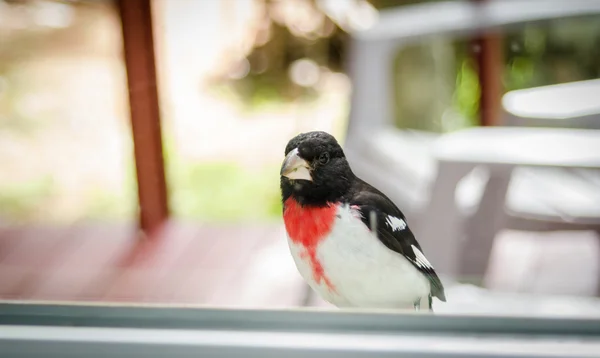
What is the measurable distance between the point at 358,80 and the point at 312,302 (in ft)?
2.93

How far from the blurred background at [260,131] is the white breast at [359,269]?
8 centimetres

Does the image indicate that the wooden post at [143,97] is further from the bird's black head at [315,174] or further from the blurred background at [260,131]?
the bird's black head at [315,174]

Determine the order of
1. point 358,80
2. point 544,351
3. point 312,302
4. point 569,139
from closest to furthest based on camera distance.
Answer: point 544,351, point 312,302, point 569,139, point 358,80

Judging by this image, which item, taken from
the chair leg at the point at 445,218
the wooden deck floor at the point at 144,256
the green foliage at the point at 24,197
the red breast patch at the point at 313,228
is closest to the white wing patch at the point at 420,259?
the red breast patch at the point at 313,228

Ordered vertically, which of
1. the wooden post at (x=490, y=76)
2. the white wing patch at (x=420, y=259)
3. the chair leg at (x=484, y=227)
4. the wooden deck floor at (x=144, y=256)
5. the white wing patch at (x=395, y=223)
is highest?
the wooden post at (x=490, y=76)

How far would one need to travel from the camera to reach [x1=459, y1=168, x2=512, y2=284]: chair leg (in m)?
1.10

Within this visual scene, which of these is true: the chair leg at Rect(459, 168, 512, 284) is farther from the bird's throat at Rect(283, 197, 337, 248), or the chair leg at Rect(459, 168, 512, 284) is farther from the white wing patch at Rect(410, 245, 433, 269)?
the bird's throat at Rect(283, 197, 337, 248)

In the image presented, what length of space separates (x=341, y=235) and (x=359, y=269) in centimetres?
A: 4

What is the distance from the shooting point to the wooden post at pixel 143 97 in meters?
1.16

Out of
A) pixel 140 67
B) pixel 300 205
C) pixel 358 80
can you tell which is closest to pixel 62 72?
pixel 140 67

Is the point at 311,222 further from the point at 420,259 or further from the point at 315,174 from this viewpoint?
the point at 420,259

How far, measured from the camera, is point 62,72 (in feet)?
4.89

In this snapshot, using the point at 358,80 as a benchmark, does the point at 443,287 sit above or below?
below

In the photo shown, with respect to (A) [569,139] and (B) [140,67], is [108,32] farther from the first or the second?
(A) [569,139]
